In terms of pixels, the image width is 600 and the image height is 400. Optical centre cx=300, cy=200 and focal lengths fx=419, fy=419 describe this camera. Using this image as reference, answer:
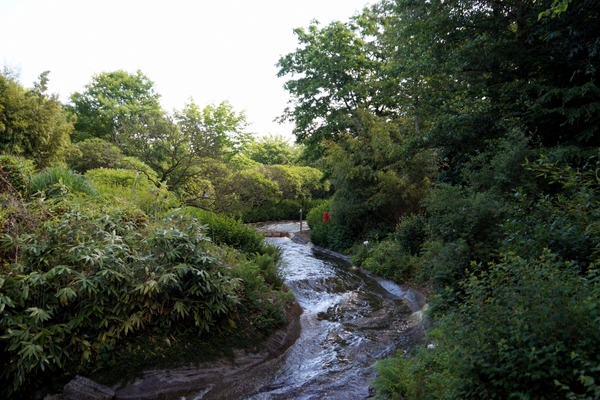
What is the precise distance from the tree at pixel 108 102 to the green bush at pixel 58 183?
2242cm

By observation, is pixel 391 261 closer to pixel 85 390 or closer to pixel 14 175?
pixel 85 390

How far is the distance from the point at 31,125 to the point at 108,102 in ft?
66.8

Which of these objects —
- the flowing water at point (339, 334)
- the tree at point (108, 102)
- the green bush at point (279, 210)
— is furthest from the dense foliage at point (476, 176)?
the tree at point (108, 102)

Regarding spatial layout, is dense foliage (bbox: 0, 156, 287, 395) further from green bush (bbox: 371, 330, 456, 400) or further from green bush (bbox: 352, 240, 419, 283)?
green bush (bbox: 352, 240, 419, 283)

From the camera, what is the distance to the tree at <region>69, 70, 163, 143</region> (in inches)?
1180

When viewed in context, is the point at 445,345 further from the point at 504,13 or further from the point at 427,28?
the point at 504,13

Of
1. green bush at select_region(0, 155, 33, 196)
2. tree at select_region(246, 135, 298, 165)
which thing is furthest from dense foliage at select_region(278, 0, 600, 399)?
tree at select_region(246, 135, 298, 165)

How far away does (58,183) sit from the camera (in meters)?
7.07

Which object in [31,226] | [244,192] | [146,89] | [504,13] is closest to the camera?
[31,226]

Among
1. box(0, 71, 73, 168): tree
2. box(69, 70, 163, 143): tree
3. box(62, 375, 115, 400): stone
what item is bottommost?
box(62, 375, 115, 400): stone

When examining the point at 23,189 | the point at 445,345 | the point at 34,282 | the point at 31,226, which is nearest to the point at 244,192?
the point at 23,189

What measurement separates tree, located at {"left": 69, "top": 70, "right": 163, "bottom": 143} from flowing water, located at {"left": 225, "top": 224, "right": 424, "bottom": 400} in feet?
75.8

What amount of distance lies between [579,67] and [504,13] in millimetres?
2725

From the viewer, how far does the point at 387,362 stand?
4707mm
